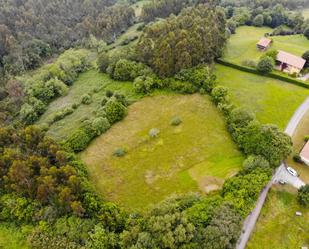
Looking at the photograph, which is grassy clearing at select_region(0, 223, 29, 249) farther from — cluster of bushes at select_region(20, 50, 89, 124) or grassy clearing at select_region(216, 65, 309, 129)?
grassy clearing at select_region(216, 65, 309, 129)

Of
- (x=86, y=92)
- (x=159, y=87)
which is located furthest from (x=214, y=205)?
(x=86, y=92)

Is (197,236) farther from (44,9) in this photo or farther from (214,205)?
(44,9)

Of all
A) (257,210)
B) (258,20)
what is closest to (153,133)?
(257,210)

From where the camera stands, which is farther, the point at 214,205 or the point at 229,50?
the point at 229,50

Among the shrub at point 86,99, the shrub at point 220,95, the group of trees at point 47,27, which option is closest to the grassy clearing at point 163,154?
the shrub at point 220,95

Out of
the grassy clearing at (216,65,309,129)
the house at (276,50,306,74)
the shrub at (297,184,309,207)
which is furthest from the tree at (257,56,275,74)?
the shrub at (297,184,309,207)

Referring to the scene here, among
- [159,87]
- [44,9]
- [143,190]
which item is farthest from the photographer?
[44,9]
